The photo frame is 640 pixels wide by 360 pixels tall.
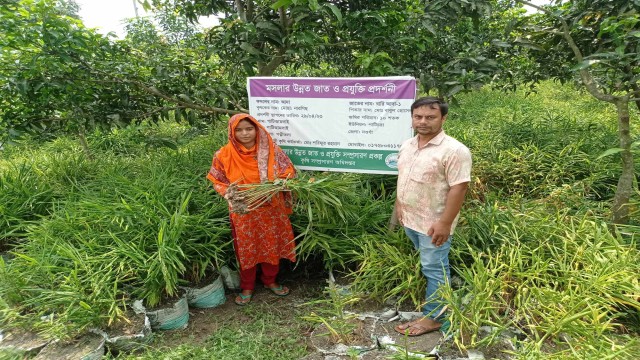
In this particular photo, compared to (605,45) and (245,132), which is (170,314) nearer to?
(245,132)

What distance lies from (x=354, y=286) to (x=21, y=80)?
2930mm

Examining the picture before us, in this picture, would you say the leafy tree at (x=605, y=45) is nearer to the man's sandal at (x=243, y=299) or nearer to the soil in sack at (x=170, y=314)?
the man's sandal at (x=243, y=299)

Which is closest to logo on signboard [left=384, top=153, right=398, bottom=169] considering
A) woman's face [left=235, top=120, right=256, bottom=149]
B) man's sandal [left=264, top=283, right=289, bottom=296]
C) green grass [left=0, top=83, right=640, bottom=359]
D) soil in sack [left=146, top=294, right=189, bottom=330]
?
green grass [left=0, top=83, right=640, bottom=359]

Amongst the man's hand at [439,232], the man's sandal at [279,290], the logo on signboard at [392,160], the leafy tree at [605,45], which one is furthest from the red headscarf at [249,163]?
the leafy tree at [605,45]

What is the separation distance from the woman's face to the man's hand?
125cm

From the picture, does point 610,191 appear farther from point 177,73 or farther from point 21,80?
point 21,80

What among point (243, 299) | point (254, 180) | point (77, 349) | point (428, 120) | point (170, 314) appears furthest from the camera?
point (243, 299)

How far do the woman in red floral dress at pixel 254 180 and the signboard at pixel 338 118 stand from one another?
27 centimetres

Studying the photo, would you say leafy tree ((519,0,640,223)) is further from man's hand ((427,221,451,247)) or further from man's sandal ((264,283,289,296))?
man's sandal ((264,283,289,296))

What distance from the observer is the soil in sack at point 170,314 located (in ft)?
8.02

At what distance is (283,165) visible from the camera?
8.77 feet

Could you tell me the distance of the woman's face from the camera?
2516 millimetres

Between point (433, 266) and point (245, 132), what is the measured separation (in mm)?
1404

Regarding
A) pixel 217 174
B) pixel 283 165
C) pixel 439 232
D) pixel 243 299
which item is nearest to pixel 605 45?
pixel 439 232
